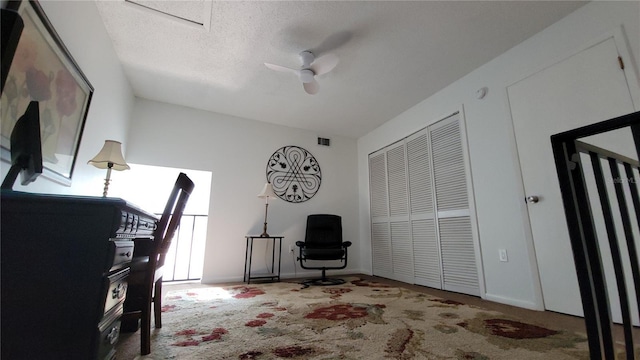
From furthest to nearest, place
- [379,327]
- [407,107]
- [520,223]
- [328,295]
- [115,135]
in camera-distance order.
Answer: [407,107] → [115,135] → [328,295] → [520,223] → [379,327]

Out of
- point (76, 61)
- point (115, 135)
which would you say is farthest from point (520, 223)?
point (115, 135)

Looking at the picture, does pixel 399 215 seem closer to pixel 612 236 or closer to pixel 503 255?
pixel 503 255

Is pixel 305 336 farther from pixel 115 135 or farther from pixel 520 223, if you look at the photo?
pixel 115 135

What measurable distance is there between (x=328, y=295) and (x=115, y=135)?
2755 millimetres

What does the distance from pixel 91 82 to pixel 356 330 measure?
2.66 meters

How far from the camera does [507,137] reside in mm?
2371

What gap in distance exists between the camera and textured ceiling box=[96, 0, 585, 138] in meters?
2.02

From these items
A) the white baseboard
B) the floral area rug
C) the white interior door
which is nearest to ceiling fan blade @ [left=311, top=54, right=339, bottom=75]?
the white interior door

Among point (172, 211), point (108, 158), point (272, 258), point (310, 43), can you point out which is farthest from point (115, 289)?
point (272, 258)

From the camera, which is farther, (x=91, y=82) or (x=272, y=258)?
(x=272, y=258)

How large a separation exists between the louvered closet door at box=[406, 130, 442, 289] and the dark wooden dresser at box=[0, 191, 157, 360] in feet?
9.84

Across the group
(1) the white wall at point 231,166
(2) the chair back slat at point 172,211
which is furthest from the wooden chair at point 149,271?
(1) the white wall at point 231,166

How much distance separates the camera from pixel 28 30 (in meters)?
1.22

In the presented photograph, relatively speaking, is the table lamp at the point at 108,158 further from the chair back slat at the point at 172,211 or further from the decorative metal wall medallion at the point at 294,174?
the decorative metal wall medallion at the point at 294,174
